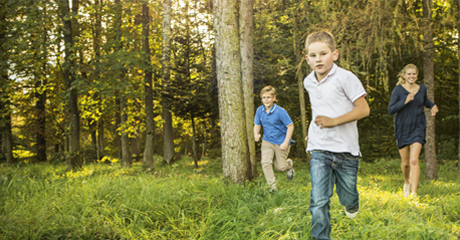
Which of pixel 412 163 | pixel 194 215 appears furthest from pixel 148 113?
pixel 412 163

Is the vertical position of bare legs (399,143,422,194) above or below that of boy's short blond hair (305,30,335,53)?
below

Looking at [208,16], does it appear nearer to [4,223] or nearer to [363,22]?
[363,22]

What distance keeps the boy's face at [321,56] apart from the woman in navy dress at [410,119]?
2999 millimetres

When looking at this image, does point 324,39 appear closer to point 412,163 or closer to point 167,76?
point 412,163

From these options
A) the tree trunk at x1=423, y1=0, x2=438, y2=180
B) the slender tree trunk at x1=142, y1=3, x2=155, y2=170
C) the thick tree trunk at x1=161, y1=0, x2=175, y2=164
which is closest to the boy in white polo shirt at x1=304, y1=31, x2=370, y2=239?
the tree trunk at x1=423, y1=0, x2=438, y2=180

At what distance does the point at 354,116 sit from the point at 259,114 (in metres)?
3.10

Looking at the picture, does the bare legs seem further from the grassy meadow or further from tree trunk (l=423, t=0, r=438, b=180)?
tree trunk (l=423, t=0, r=438, b=180)

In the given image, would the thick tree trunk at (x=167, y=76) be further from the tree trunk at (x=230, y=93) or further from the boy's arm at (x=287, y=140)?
the boy's arm at (x=287, y=140)

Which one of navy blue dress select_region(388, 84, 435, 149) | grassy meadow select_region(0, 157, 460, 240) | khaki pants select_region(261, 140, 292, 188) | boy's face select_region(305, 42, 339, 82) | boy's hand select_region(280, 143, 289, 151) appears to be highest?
boy's face select_region(305, 42, 339, 82)

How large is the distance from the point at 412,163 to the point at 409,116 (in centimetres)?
80

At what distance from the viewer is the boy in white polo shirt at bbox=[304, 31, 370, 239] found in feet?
8.66

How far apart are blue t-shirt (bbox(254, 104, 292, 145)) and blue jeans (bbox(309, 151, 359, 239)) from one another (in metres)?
2.56

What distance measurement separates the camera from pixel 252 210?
426 centimetres

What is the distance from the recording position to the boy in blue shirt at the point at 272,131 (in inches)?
211
